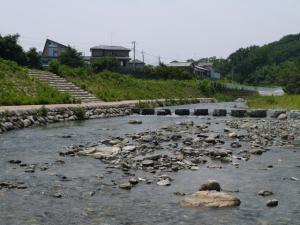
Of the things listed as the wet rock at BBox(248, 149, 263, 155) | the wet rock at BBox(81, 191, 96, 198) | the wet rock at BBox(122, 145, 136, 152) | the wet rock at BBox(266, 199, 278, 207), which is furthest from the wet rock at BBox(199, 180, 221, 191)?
the wet rock at BBox(248, 149, 263, 155)

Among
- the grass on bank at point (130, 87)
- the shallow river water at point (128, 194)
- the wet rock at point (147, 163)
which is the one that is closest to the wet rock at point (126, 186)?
the shallow river water at point (128, 194)

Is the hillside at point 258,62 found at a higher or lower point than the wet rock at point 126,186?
higher

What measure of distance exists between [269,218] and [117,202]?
338 centimetres

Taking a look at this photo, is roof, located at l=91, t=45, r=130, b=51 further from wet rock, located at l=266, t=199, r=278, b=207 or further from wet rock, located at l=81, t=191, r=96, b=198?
wet rock, located at l=266, t=199, r=278, b=207

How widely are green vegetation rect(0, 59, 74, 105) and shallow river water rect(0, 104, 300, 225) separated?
1612 centimetres

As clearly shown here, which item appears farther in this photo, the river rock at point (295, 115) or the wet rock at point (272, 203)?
the river rock at point (295, 115)

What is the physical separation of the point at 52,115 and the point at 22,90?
23.5 ft

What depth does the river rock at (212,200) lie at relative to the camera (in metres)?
9.83

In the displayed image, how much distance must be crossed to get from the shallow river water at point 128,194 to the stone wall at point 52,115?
8144 millimetres

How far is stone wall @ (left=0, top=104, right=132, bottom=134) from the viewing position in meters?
24.4

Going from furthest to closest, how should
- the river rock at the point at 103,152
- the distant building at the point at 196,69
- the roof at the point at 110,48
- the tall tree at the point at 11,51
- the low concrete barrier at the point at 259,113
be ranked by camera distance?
1. the distant building at the point at 196,69
2. the roof at the point at 110,48
3. the tall tree at the point at 11,51
4. the low concrete barrier at the point at 259,113
5. the river rock at the point at 103,152

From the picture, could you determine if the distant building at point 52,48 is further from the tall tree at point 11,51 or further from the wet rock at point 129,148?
the wet rock at point 129,148

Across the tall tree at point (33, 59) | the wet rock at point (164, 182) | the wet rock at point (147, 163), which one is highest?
the tall tree at point (33, 59)

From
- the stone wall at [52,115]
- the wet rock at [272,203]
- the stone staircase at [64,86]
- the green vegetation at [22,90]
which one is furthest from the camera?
the stone staircase at [64,86]
